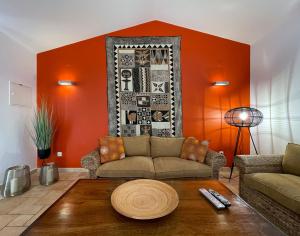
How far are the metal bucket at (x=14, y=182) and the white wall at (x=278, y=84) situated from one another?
400 cm

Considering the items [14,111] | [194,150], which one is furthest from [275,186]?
[14,111]

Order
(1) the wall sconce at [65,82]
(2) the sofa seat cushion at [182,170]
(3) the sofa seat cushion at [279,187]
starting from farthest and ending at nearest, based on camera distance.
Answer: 1. (1) the wall sconce at [65,82]
2. (2) the sofa seat cushion at [182,170]
3. (3) the sofa seat cushion at [279,187]

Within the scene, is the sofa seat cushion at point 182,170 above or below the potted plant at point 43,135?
below

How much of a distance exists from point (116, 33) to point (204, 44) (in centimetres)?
176

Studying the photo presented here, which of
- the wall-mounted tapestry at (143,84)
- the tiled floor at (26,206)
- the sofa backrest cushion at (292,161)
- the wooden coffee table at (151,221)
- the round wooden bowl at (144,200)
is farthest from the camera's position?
the wall-mounted tapestry at (143,84)

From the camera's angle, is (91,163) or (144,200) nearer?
(144,200)

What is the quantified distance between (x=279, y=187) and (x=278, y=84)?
183 centimetres

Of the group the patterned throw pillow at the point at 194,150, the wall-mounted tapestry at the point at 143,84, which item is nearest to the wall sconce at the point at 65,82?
the wall-mounted tapestry at the point at 143,84

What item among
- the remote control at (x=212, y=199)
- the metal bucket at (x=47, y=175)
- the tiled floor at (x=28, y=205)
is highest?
the remote control at (x=212, y=199)

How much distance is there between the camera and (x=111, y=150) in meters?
2.67

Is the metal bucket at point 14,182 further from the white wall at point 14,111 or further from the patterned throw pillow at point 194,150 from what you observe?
the patterned throw pillow at point 194,150

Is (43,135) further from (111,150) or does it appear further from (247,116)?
(247,116)

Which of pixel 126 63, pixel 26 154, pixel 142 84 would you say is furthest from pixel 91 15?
pixel 26 154

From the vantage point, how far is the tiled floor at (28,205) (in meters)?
1.79
